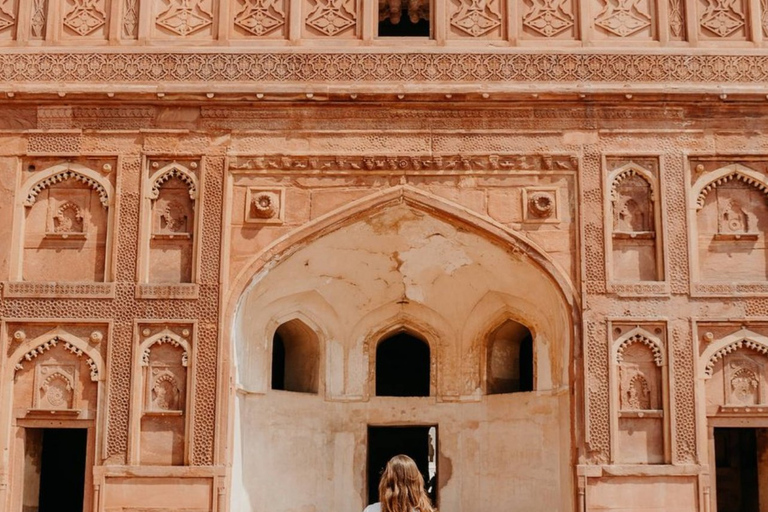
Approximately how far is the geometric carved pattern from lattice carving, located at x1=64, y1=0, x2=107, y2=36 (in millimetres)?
382

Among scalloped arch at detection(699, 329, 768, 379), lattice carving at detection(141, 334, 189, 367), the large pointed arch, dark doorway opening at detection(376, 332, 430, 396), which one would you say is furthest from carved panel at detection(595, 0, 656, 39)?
lattice carving at detection(141, 334, 189, 367)

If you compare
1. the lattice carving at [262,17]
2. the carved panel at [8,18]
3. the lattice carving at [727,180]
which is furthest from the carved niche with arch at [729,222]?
the carved panel at [8,18]

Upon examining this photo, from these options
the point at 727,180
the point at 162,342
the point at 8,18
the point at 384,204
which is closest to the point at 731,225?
the point at 727,180

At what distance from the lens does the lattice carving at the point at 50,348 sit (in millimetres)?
8844

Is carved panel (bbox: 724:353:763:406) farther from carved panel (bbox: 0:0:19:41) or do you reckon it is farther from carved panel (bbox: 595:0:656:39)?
carved panel (bbox: 0:0:19:41)

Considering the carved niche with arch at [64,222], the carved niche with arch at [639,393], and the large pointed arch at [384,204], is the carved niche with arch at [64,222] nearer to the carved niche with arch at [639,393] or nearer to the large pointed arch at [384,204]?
the large pointed arch at [384,204]

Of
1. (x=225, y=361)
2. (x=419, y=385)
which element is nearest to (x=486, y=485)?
(x=419, y=385)

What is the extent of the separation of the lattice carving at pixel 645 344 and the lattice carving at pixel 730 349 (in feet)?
1.36

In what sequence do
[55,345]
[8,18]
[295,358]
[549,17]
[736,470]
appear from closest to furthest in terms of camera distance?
[55,345] → [549,17] → [8,18] → [736,470] → [295,358]

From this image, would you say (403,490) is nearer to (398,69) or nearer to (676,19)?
(398,69)

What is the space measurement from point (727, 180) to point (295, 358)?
484 cm

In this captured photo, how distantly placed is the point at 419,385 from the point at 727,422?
3.67m

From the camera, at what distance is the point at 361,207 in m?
9.10

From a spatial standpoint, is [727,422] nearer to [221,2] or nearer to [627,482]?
[627,482]
